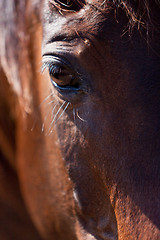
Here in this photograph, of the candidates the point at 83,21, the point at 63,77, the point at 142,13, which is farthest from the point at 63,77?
the point at 142,13

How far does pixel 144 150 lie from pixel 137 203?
183 mm

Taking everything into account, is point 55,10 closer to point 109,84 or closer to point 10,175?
point 109,84

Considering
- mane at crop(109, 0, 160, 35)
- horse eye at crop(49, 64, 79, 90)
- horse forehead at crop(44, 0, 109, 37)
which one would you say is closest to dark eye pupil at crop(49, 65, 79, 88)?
horse eye at crop(49, 64, 79, 90)

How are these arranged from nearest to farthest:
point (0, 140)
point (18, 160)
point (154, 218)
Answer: point (154, 218) → point (18, 160) → point (0, 140)

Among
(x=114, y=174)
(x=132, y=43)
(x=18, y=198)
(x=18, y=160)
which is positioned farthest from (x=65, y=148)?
(x=18, y=198)

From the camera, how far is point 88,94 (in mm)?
1149

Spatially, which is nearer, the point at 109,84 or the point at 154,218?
the point at 154,218

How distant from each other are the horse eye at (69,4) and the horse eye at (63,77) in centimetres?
22

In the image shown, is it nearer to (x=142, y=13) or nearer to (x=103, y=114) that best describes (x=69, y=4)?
(x=142, y=13)

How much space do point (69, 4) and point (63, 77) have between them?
28cm

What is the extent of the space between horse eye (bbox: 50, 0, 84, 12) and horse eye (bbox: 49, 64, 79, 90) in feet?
0.73

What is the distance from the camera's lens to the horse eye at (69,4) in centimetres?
115

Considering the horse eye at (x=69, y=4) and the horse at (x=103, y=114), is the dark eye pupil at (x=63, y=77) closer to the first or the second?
the horse at (x=103, y=114)

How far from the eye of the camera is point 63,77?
3.95ft
